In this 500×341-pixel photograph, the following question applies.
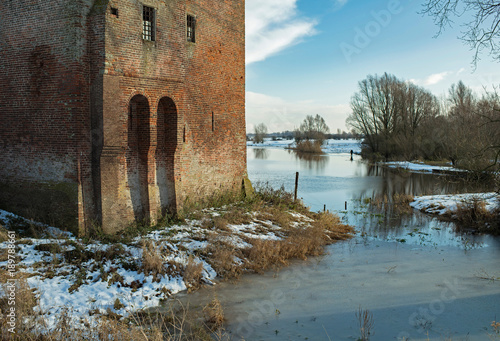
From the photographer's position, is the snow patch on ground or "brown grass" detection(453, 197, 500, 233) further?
"brown grass" detection(453, 197, 500, 233)

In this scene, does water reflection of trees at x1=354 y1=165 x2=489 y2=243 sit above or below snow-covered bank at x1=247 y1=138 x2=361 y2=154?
below

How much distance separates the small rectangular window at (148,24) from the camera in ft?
34.4

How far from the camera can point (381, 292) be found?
8.41 m

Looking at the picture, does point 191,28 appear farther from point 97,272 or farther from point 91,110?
point 97,272

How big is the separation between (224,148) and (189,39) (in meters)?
4.04

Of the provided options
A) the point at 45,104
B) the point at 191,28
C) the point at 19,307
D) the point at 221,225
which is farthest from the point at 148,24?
the point at 19,307

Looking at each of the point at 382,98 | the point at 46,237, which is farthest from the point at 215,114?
the point at 382,98

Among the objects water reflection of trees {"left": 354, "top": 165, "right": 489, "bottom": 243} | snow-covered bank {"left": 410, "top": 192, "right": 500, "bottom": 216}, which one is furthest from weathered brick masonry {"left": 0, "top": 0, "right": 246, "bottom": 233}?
snow-covered bank {"left": 410, "top": 192, "right": 500, "bottom": 216}

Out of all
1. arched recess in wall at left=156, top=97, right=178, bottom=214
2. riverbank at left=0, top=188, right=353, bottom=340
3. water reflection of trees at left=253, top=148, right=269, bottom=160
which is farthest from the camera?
water reflection of trees at left=253, top=148, right=269, bottom=160

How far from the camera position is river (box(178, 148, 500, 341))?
6.76 metres

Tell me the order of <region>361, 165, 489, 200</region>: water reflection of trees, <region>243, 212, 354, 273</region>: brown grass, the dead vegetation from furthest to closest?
<region>361, 165, 489, 200</region>: water reflection of trees
the dead vegetation
<region>243, 212, 354, 273</region>: brown grass

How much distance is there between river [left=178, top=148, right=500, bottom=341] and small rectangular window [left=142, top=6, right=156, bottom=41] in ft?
23.5

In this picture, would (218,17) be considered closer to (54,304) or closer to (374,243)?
(374,243)

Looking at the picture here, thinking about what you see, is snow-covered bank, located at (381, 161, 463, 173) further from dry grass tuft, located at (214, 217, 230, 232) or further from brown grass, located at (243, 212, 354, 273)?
dry grass tuft, located at (214, 217, 230, 232)
